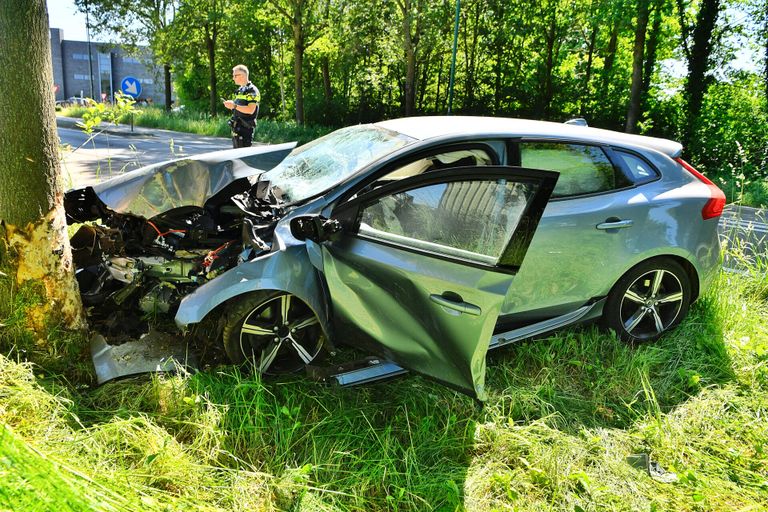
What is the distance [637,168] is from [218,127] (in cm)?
2004

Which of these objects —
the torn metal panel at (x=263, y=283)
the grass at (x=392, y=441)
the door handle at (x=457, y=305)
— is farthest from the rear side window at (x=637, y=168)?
the torn metal panel at (x=263, y=283)

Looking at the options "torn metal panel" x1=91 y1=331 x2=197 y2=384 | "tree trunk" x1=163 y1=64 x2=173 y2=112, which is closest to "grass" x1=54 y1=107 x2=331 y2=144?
"tree trunk" x1=163 y1=64 x2=173 y2=112

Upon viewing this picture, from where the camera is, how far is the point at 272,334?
3256 millimetres

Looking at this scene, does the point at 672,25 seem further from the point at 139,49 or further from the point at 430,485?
the point at 139,49

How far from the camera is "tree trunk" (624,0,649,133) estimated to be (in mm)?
12883

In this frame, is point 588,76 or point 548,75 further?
point 548,75

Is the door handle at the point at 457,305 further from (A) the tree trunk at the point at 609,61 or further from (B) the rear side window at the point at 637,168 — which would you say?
(A) the tree trunk at the point at 609,61

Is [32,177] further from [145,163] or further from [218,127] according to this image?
[218,127]

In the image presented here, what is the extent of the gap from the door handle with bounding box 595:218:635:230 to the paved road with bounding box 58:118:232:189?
410 cm

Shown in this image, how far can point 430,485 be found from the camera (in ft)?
8.73

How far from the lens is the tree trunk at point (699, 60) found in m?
14.4

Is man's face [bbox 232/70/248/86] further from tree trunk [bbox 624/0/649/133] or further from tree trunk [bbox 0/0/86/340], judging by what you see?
tree trunk [bbox 624/0/649/133]

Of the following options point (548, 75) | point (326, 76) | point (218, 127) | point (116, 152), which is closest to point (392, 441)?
point (116, 152)

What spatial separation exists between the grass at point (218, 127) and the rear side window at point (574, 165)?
15299 mm
